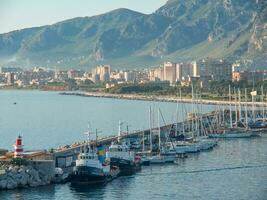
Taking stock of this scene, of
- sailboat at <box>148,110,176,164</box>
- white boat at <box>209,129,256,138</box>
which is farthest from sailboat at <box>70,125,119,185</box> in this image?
white boat at <box>209,129,256,138</box>

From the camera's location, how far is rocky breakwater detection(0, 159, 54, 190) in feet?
52.3

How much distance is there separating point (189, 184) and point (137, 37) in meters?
133

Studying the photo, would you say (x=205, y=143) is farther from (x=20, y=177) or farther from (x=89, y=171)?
(x=20, y=177)

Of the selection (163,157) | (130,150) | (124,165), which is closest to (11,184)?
(124,165)

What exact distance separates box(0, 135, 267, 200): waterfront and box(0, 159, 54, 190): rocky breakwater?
0.63 feet

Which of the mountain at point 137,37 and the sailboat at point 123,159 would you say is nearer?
the sailboat at point 123,159

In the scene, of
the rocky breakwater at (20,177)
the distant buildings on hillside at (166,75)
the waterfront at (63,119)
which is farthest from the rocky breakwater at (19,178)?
the distant buildings on hillside at (166,75)

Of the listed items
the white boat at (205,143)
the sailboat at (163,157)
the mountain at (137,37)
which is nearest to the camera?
the sailboat at (163,157)

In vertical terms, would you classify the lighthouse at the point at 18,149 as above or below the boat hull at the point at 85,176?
above

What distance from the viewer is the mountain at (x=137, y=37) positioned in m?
136

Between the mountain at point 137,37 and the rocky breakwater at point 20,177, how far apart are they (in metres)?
98.5

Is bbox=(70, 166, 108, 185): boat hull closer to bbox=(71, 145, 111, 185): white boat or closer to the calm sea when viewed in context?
bbox=(71, 145, 111, 185): white boat

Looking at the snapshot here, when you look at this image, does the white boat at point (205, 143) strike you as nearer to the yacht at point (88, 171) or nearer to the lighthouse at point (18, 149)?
the yacht at point (88, 171)

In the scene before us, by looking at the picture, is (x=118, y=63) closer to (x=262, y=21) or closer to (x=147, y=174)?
(x=262, y=21)
